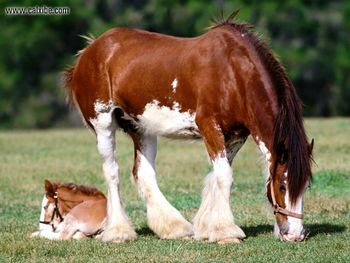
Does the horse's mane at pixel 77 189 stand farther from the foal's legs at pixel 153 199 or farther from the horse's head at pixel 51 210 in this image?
the foal's legs at pixel 153 199

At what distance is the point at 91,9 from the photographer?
4494 cm

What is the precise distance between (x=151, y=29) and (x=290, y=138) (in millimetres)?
35123

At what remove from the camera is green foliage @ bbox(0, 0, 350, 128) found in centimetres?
4316

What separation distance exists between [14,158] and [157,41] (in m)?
9.72

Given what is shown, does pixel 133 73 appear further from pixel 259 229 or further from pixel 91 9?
pixel 91 9

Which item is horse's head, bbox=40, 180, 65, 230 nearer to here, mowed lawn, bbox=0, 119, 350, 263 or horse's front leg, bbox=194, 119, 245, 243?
mowed lawn, bbox=0, 119, 350, 263

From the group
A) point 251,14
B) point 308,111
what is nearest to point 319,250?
point 308,111

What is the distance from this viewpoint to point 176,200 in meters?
12.4

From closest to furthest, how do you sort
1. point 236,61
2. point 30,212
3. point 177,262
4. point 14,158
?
point 177,262
point 236,61
point 30,212
point 14,158

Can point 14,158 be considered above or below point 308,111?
above

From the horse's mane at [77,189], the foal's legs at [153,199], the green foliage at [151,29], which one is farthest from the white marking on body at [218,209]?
the green foliage at [151,29]

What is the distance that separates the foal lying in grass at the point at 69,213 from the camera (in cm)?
971

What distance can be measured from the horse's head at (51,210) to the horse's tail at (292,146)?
7.92 ft

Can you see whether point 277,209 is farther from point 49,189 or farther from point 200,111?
point 49,189
